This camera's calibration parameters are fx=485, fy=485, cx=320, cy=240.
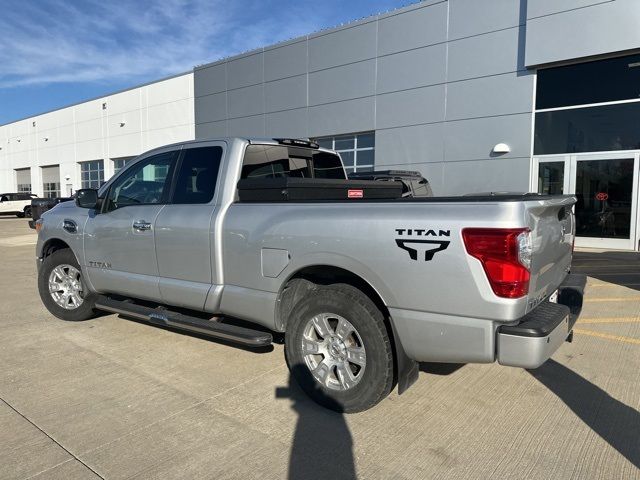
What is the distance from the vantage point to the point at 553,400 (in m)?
3.71

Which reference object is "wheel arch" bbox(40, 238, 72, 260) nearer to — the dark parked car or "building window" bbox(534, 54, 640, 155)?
"building window" bbox(534, 54, 640, 155)

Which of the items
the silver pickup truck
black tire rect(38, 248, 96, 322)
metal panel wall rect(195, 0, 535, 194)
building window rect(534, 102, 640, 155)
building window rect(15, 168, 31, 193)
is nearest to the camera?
the silver pickup truck

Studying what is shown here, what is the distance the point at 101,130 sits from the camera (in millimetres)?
29719

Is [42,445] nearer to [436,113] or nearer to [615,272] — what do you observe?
[615,272]

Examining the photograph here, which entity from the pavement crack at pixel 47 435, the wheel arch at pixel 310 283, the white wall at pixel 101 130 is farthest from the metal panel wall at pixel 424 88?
the pavement crack at pixel 47 435

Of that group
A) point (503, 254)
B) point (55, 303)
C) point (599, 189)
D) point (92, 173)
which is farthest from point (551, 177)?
point (92, 173)

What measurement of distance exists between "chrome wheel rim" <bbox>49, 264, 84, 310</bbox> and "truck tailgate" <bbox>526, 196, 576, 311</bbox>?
4855mm

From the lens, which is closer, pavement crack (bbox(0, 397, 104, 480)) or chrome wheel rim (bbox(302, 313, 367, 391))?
pavement crack (bbox(0, 397, 104, 480))

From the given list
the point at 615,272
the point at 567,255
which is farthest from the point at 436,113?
the point at 567,255

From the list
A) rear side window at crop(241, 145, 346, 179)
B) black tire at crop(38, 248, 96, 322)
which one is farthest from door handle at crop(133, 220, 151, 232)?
black tire at crop(38, 248, 96, 322)

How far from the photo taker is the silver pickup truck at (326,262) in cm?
283

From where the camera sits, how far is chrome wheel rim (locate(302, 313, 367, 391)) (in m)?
3.42

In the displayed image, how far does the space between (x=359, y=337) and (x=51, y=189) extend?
39253mm

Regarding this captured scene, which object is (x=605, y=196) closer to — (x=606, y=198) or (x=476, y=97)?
(x=606, y=198)
